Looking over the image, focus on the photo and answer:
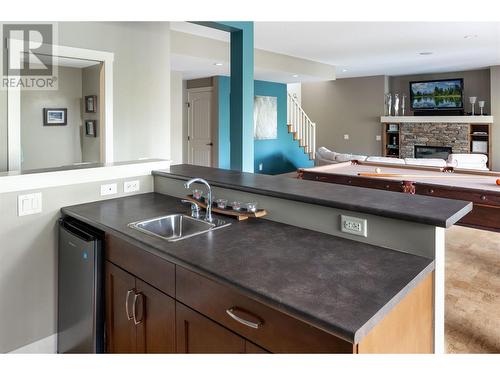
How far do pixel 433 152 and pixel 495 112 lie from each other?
1534 millimetres

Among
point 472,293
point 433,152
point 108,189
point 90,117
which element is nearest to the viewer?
point 108,189

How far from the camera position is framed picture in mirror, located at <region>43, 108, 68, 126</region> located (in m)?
5.57

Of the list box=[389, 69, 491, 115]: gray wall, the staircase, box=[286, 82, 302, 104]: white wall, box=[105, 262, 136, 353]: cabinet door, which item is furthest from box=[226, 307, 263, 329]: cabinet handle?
box=[286, 82, 302, 104]: white wall

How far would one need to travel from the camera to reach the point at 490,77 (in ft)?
29.1

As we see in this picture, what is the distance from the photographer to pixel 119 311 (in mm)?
2027

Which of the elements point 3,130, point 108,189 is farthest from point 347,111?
point 108,189

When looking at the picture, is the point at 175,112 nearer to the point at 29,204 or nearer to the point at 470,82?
the point at 29,204

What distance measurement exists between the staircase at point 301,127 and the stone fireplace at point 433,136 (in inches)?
86.0

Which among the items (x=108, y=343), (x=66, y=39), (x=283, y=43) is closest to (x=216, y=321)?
(x=108, y=343)

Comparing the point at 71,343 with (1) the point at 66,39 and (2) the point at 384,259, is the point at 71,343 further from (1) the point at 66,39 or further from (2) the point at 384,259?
(1) the point at 66,39

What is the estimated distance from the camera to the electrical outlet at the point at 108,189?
2.62 meters

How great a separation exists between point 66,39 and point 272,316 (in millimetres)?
3357

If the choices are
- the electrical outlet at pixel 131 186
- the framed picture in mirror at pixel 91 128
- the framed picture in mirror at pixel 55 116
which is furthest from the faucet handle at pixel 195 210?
the framed picture in mirror at pixel 55 116

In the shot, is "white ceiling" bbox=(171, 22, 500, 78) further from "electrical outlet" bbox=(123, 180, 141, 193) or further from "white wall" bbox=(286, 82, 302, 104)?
"white wall" bbox=(286, 82, 302, 104)
